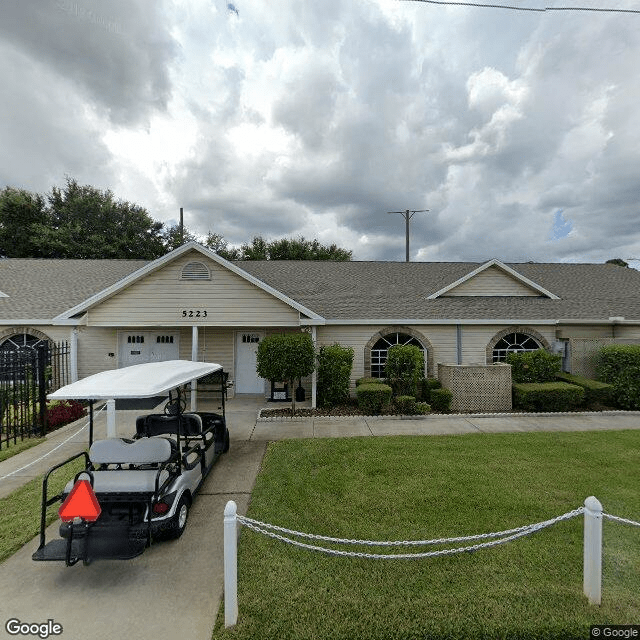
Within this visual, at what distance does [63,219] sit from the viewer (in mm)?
37031

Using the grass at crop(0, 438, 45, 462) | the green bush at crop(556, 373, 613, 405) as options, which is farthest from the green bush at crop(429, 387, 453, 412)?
the grass at crop(0, 438, 45, 462)

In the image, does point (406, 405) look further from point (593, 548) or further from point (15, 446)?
point (15, 446)

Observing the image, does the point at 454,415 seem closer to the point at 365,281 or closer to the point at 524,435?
the point at 524,435

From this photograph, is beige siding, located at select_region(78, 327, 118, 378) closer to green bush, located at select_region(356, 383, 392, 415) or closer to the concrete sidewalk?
the concrete sidewalk

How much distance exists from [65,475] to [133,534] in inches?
155

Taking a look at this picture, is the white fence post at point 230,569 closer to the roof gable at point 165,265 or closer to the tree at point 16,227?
the roof gable at point 165,265

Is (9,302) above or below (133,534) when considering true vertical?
above

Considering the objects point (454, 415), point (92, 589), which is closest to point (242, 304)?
point (454, 415)

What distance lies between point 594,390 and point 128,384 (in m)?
14.2

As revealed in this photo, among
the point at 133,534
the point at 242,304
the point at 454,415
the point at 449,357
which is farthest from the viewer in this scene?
the point at 449,357

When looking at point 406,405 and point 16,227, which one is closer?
point 406,405

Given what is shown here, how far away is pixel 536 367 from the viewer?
13.1 metres

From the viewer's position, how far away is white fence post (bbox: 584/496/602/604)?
11.9 feet

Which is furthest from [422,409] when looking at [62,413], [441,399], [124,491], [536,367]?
[62,413]
